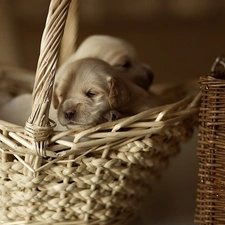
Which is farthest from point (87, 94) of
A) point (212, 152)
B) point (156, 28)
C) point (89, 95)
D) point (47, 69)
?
point (156, 28)

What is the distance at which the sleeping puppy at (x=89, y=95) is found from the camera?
78 centimetres

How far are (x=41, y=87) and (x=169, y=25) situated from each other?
56.4 inches

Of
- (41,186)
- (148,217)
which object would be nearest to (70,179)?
(41,186)

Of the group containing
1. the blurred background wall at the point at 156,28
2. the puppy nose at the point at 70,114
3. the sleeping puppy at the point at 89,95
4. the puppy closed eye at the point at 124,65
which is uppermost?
the blurred background wall at the point at 156,28

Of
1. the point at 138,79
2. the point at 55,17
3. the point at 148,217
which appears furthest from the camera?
the point at 138,79

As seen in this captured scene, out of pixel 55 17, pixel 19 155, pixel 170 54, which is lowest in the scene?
pixel 19 155

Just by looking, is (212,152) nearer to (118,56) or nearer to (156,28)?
(118,56)

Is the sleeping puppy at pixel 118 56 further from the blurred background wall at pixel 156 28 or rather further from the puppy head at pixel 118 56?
the blurred background wall at pixel 156 28

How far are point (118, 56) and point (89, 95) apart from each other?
0.29 m

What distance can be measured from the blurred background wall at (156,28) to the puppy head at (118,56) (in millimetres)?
676

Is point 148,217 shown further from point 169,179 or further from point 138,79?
point 138,79

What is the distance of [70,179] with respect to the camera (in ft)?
2.44

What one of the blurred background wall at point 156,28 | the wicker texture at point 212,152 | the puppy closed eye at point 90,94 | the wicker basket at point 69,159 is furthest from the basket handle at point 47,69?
the blurred background wall at point 156,28

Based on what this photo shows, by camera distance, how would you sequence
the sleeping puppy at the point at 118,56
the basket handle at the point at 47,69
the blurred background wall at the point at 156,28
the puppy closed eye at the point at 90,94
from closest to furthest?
the basket handle at the point at 47,69
the puppy closed eye at the point at 90,94
the sleeping puppy at the point at 118,56
the blurred background wall at the point at 156,28
